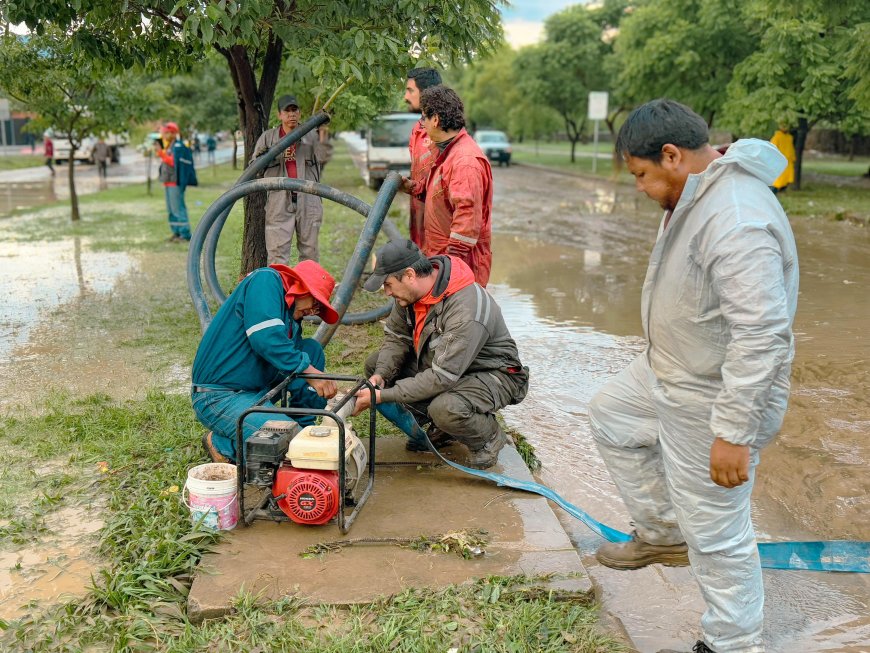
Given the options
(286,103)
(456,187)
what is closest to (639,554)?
(456,187)

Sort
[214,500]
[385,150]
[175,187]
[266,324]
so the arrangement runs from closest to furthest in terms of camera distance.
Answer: [214,500] < [266,324] < [175,187] < [385,150]

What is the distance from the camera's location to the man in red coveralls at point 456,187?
17.0 ft

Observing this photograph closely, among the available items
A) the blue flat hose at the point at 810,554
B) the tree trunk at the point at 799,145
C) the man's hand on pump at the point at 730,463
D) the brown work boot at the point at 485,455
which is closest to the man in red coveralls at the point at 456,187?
the brown work boot at the point at 485,455

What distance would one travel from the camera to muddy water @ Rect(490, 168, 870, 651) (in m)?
3.42

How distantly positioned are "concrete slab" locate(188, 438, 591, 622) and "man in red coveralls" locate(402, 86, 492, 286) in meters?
1.64

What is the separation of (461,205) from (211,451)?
2053mm

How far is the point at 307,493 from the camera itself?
11.6 ft

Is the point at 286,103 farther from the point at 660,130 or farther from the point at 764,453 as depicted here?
the point at 660,130

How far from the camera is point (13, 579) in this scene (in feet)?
11.0

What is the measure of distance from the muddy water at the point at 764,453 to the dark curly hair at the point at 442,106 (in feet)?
6.39

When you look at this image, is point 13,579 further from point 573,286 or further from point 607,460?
point 573,286

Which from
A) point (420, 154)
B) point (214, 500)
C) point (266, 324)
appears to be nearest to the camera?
point (214, 500)

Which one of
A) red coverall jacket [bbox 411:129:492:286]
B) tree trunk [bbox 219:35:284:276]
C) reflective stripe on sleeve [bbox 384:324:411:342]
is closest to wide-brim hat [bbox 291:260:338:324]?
reflective stripe on sleeve [bbox 384:324:411:342]

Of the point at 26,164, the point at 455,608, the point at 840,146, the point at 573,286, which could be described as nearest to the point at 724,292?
the point at 455,608
